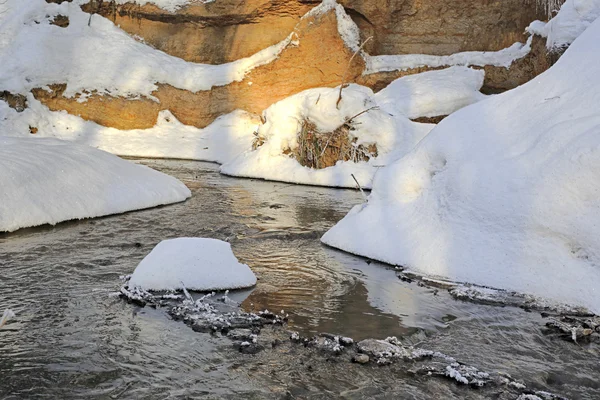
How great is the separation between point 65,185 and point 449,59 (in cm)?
1551

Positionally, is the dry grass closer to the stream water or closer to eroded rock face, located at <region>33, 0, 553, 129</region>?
the stream water

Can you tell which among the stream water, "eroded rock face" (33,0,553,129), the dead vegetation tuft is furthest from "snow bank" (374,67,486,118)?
the stream water

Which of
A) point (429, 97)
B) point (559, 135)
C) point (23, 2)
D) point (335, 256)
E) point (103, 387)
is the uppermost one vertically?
point (23, 2)

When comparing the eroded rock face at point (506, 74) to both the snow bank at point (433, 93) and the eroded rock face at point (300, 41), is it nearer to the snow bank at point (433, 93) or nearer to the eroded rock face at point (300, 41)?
the eroded rock face at point (300, 41)

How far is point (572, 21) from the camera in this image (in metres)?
12.9

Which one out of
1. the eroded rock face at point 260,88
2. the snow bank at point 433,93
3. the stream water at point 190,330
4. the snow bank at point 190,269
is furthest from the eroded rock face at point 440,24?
the snow bank at point 190,269

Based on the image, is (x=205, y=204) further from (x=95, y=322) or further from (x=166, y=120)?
(x=166, y=120)

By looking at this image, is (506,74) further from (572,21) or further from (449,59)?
(572,21)

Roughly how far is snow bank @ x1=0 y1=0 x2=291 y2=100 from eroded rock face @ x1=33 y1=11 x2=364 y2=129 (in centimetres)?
35

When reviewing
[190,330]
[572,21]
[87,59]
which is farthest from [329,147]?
[87,59]

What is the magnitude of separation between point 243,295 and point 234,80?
57.3 ft

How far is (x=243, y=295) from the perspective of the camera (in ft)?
19.8

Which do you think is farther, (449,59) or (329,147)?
(449,59)

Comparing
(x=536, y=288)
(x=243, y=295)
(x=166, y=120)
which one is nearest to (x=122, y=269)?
(x=243, y=295)
